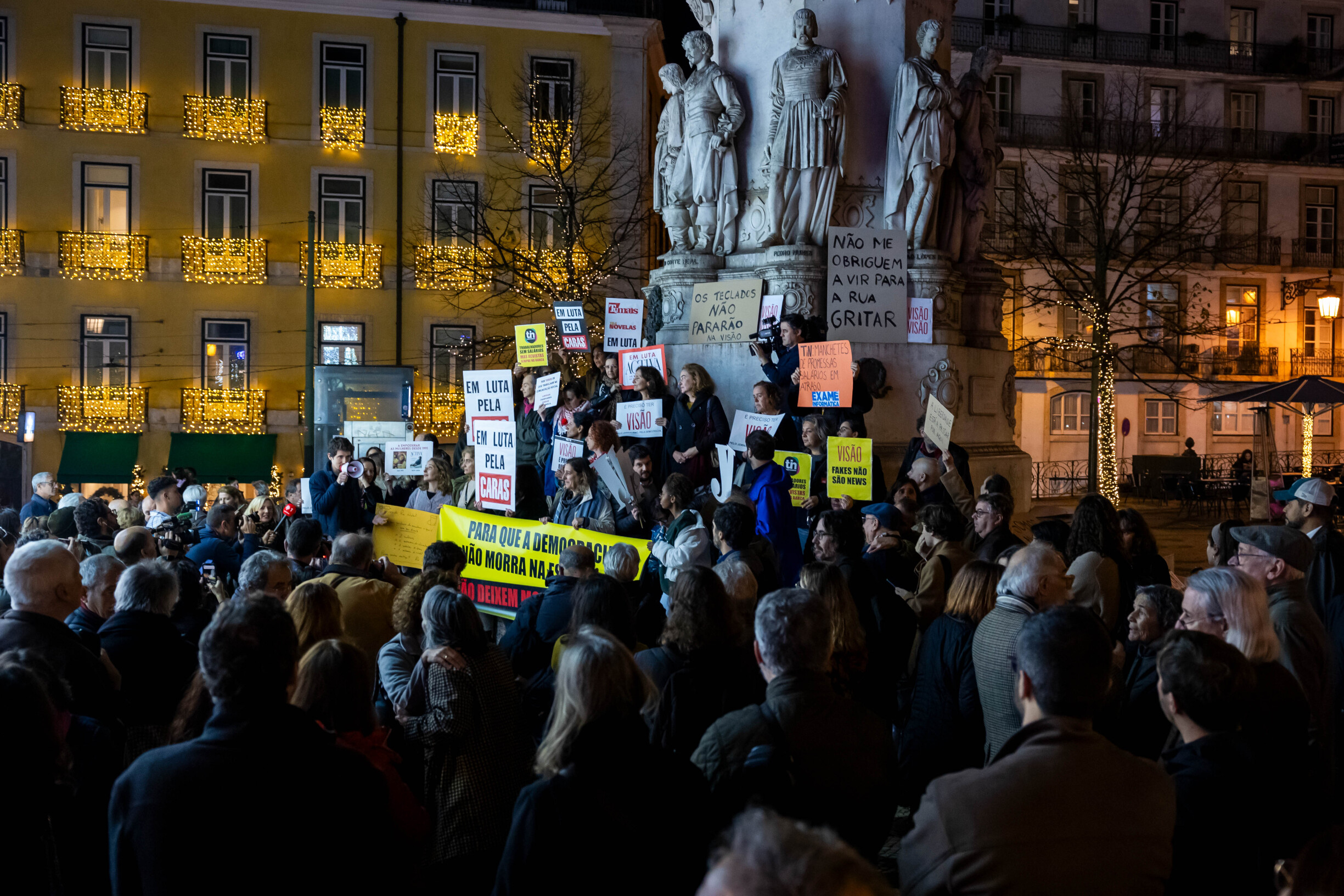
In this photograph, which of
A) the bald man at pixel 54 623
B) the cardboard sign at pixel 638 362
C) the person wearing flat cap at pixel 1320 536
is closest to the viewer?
the bald man at pixel 54 623

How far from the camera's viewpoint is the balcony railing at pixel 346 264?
3244 cm

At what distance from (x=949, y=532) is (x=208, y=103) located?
29390mm

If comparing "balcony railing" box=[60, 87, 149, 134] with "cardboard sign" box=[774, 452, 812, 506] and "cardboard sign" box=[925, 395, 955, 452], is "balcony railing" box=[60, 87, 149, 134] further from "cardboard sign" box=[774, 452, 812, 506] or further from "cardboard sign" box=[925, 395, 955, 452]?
"cardboard sign" box=[925, 395, 955, 452]

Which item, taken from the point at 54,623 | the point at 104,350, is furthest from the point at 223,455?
the point at 54,623

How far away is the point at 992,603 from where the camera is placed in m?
5.29

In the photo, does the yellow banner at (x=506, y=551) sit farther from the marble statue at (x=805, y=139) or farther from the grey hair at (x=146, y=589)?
the marble statue at (x=805, y=139)

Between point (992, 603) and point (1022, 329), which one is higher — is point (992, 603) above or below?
below

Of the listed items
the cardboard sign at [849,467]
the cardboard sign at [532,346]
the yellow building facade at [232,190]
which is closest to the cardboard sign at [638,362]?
the cardboard sign at [532,346]

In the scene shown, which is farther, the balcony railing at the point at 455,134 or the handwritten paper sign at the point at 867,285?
the balcony railing at the point at 455,134

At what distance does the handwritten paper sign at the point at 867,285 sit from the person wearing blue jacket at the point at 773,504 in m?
3.09

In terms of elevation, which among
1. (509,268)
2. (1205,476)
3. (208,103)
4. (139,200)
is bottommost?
(1205,476)

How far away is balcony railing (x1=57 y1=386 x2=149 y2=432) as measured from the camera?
103 ft

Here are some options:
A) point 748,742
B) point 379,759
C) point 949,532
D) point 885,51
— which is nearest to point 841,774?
point 748,742

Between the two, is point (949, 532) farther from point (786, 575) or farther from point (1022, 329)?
point (1022, 329)
